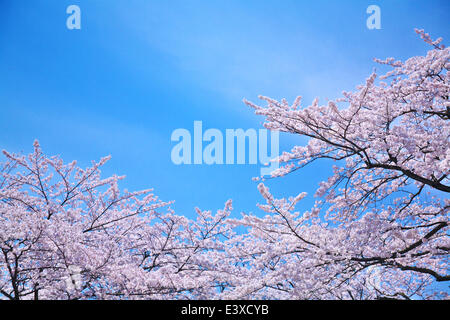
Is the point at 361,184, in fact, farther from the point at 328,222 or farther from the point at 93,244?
the point at 93,244

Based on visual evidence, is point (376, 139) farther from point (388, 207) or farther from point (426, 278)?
point (426, 278)

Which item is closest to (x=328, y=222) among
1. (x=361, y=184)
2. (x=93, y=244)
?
(x=361, y=184)

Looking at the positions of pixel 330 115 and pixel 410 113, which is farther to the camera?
pixel 410 113

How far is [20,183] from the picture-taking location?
5672 millimetres

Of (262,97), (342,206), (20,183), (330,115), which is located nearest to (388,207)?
(342,206)

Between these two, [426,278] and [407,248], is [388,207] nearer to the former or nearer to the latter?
[407,248]

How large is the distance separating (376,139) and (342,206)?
3.56ft

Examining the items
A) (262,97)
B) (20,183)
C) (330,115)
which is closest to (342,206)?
(330,115)

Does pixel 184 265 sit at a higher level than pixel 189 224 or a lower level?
lower

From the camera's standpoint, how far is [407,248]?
374 centimetres
